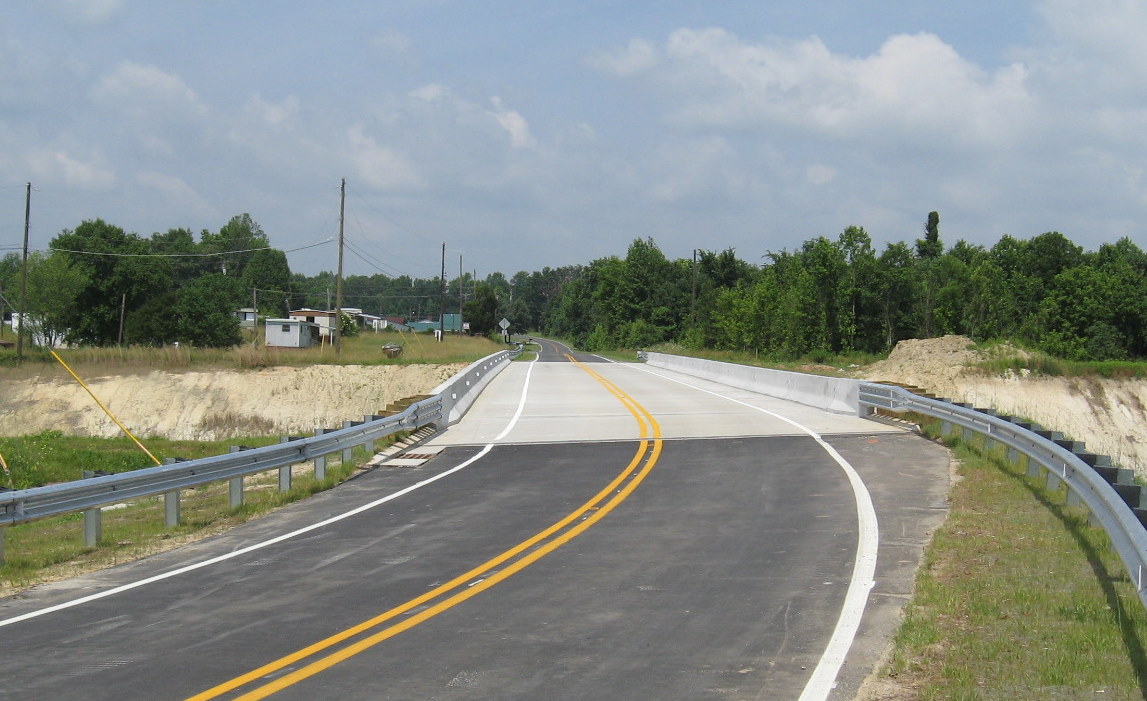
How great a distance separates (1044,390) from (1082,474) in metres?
46.4

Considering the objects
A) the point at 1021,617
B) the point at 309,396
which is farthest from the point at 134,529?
the point at 309,396

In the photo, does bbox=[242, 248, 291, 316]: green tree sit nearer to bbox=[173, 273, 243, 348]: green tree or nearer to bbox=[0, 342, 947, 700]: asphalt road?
bbox=[173, 273, 243, 348]: green tree

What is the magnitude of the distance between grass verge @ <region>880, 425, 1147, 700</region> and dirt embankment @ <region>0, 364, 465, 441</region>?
41.4m

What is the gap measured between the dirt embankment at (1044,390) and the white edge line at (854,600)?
35.2 meters

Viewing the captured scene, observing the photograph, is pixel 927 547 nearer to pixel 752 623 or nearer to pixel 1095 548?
pixel 1095 548

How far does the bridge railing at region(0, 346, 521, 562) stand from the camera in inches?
411

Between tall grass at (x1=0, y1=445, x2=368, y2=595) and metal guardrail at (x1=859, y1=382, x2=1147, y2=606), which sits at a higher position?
metal guardrail at (x1=859, y1=382, x2=1147, y2=606)

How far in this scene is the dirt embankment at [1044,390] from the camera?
4766 centimetres

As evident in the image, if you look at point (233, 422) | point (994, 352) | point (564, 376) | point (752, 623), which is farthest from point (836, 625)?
point (994, 352)

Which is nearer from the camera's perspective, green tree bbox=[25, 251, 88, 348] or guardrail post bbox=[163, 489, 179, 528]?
guardrail post bbox=[163, 489, 179, 528]

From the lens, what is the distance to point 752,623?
7.57 metres

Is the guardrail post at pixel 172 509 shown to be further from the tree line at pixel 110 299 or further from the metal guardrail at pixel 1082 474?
the tree line at pixel 110 299

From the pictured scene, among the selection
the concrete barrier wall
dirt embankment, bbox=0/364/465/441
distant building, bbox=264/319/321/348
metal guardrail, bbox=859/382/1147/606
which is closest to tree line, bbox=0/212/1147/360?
distant building, bbox=264/319/321/348

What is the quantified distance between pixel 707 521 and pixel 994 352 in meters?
48.5
